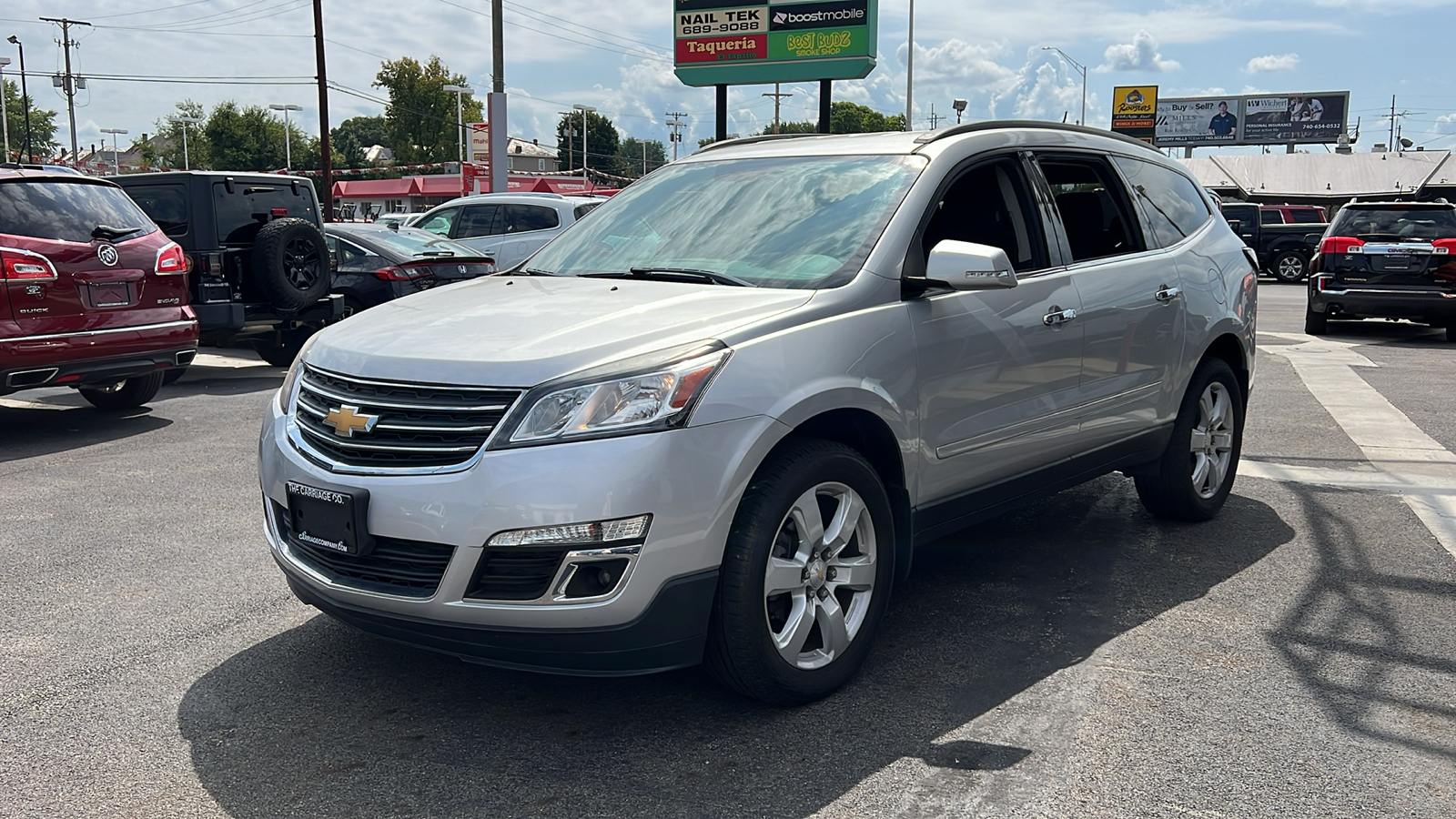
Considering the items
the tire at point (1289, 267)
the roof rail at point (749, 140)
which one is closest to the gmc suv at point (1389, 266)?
the roof rail at point (749, 140)

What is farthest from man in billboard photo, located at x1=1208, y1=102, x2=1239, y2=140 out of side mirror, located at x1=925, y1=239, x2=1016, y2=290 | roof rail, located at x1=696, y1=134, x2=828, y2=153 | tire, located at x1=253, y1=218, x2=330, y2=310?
side mirror, located at x1=925, y1=239, x2=1016, y2=290

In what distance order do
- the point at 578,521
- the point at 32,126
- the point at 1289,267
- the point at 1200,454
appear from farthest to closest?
the point at 32,126
the point at 1289,267
the point at 1200,454
the point at 578,521

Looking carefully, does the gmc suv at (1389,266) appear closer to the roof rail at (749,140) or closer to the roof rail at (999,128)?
the roof rail at (999,128)

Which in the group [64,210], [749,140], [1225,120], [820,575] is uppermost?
[1225,120]

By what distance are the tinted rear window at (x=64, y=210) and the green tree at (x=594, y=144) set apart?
135 m

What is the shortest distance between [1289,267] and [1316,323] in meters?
14.8

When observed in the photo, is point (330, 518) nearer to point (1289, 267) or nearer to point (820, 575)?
point (820, 575)

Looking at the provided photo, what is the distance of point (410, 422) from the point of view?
3.32 metres

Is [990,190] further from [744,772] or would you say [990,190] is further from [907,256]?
[744,772]

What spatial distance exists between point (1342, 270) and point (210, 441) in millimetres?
13208

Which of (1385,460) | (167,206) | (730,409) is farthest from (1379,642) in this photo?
(167,206)

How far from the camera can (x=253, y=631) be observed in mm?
4305

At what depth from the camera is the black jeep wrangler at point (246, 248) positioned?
10.4 m

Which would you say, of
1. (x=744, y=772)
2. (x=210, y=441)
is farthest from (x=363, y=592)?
(x=210, y=441)
